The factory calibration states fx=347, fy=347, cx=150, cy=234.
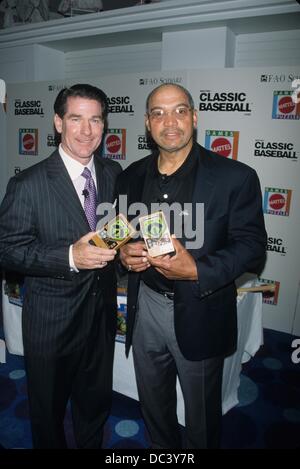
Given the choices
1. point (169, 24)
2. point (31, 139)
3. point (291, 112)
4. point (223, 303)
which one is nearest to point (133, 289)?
point (223, 303)

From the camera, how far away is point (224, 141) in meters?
4.11

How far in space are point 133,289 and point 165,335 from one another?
13.0 inches

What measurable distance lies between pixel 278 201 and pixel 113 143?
7.68 ft

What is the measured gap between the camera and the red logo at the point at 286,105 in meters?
3.76

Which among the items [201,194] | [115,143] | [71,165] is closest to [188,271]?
[201,194]

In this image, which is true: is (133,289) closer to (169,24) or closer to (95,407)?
(95,407)

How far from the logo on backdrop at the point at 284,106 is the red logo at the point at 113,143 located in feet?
6.72

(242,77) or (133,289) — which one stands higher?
(242,77)

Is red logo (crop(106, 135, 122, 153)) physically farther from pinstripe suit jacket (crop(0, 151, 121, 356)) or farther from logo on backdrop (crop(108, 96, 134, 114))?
pinstripe suit jacket (crop(0, 151, 121, 356))

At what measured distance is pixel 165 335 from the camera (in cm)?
201

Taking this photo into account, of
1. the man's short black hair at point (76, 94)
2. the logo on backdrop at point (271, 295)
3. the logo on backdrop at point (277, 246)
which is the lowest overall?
the logo on backdrop at point (271, 295)

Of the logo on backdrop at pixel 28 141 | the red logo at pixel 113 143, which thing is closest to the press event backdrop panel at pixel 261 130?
the red logo at pixel 113 143

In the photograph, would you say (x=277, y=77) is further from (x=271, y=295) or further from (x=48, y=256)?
(x=48, y=256)

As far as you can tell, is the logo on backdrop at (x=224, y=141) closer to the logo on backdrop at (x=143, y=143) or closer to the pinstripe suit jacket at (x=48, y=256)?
the logo on backdrop at (x=143, y=143)
